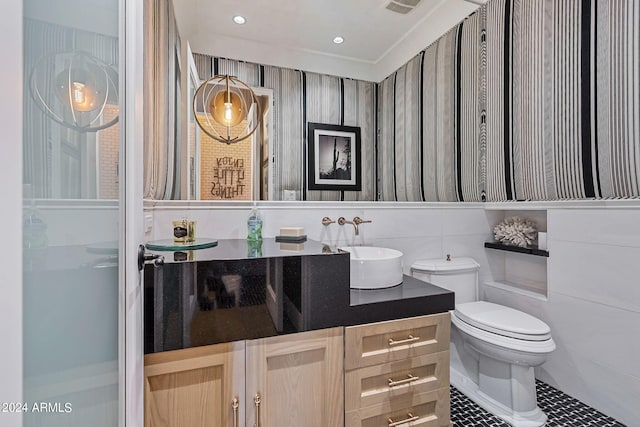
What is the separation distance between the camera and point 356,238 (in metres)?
1.91

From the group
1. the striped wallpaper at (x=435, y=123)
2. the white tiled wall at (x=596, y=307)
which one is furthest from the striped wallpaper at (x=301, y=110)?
the white tiled wall at (x=596, y=307)

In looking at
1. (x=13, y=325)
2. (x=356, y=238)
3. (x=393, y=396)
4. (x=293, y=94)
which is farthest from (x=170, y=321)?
(x=293, y=94)

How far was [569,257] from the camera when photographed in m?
1.78

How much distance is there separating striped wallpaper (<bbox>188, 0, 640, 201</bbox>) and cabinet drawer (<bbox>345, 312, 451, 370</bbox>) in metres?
1.19

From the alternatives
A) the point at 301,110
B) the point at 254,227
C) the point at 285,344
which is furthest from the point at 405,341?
the point at 301,110

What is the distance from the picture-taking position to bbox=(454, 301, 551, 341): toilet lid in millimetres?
1534

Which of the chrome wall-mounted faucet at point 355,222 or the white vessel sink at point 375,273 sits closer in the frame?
the white vessel sink at point 375,273

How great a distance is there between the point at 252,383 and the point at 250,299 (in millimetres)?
296

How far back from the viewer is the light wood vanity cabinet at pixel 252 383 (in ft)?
3.27

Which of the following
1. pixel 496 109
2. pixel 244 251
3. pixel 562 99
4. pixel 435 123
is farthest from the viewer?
pixel 435 123

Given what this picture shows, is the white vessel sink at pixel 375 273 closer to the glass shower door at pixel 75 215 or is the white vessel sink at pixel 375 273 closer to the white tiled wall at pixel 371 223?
the white tiled wall at pixel 371 223

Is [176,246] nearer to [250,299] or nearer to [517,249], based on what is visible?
[250,299]

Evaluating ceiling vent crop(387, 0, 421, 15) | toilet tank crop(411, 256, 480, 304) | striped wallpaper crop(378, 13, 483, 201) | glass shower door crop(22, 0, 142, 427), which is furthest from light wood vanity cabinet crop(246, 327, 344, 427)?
ceiling vent crop(387, 0, 421, 15)

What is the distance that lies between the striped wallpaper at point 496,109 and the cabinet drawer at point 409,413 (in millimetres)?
1370
